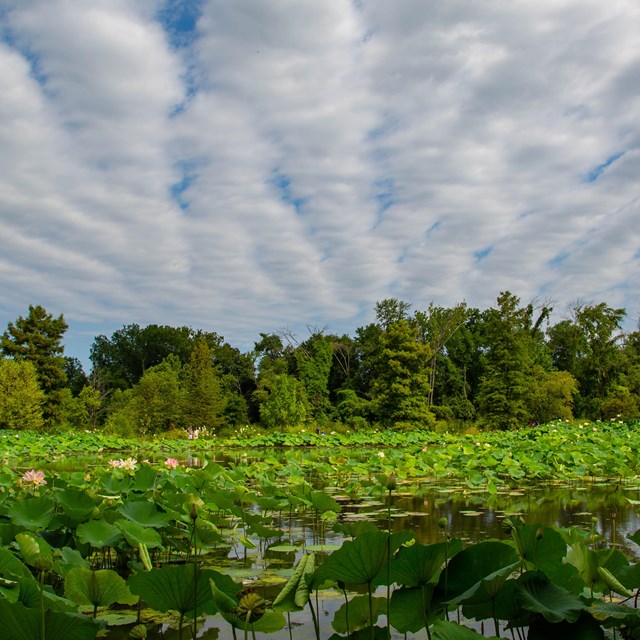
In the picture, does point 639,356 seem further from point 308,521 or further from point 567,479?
point 308,521

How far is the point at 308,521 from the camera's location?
4723 millimetres

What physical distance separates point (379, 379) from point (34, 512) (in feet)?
68.5

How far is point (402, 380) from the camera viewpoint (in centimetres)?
2202

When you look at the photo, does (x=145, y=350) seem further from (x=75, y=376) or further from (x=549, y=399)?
(x=549, y=399)

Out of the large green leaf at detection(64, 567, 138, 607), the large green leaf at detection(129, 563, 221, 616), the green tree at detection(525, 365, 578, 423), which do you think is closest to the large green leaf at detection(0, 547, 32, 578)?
the large green leaf at detection(64, 567, 138, 607)

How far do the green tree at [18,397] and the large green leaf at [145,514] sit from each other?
19182 mm

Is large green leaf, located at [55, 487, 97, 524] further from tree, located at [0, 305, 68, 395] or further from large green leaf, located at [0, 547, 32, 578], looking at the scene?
tree, located at [0, 305, 68, 395]

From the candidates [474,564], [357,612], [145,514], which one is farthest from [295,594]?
[145,514]

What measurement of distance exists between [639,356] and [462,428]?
34.5ft

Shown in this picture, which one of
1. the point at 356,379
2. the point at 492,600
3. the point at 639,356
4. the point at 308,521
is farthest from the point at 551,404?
the point at 492,600

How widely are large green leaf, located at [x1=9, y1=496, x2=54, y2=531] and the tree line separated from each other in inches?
728

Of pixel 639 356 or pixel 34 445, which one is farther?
pixel 639 356

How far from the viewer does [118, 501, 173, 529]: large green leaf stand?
244 centimetres

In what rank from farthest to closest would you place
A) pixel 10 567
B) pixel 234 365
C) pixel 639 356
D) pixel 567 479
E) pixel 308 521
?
pixel 234 365 → pixel 639 356 → pixel 567 479 → pixel 308 521 → pixel 10 567
